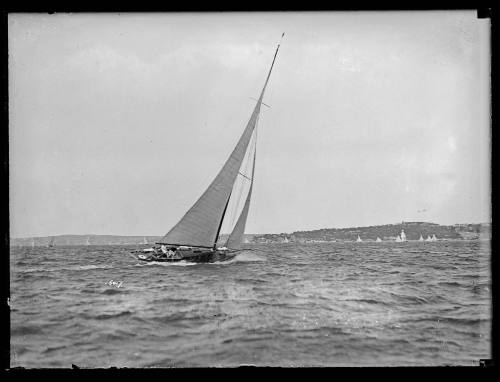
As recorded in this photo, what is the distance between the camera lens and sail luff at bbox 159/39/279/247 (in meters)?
14.0

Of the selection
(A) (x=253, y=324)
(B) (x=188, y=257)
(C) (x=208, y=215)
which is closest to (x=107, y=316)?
(A) (x=253, y=324)

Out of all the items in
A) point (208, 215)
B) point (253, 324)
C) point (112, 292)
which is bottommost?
point (253, 324)

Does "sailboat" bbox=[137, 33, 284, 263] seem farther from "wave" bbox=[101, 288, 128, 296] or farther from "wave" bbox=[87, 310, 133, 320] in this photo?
"wave" bbox=[87, 310, 133, 320]

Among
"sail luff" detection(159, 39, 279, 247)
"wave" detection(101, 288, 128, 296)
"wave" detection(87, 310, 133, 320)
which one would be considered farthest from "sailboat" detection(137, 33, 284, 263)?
"wave" detection(87, 310, 133, 320)

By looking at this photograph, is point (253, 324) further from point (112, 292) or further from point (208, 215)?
point (208, 215)

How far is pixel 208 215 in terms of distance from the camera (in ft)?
51.4

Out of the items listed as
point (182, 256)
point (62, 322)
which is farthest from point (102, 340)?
point (182, 256)

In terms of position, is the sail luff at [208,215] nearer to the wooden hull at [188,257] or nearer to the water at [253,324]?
the wooden hull at [188,257]

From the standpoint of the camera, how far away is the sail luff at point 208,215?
14.0m

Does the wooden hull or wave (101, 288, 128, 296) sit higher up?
wave (101, 288, 128, 296)

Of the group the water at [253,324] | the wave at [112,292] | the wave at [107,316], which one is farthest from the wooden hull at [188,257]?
the wave at [107,316]

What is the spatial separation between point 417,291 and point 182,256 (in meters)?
9.60

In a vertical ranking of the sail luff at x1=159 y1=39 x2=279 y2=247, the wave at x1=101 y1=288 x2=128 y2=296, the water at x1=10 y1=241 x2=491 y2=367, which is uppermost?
the sail luff at x1=159 y1=39 x2=279 y2=247

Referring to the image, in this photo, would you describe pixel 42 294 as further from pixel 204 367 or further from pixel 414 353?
pixel 414 353
